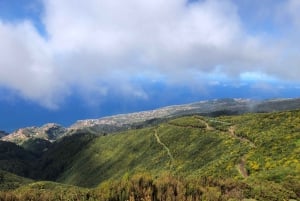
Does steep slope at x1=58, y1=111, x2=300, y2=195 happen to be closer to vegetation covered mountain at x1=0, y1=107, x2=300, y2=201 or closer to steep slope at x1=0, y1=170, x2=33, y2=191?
vegetation covered mountain at x1=0, y1=107, x2=300, y2=201

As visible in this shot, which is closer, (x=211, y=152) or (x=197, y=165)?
(x=197, y=165)

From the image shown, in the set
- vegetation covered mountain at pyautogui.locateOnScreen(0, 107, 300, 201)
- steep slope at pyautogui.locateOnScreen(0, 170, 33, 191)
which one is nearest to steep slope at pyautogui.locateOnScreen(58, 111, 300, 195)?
vegetation covered mountain at pyautogui.locateOnScreen(0, 107, 300, 201)

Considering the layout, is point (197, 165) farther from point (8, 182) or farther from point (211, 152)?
point (8, 182)

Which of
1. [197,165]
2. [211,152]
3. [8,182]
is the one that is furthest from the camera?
[8,182]

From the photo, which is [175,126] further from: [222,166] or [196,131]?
[222,166]

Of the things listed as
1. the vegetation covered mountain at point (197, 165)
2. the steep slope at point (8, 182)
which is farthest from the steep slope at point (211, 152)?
the steep slope at point (8, 182)

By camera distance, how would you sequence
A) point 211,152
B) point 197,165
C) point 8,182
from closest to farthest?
point 197,165 < point 211,152 < point 8,182

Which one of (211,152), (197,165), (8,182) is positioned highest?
(8,182)

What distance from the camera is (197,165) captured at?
87.8m

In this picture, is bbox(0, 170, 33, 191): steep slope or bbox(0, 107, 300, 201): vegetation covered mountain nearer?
bbox(0, 107, 300, 201): vegetation covered mountain

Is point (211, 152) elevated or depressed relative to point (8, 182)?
depressed

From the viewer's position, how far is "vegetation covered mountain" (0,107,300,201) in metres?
24.5

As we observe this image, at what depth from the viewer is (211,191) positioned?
2412cm

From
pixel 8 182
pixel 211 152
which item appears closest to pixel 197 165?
pixel 211 152
